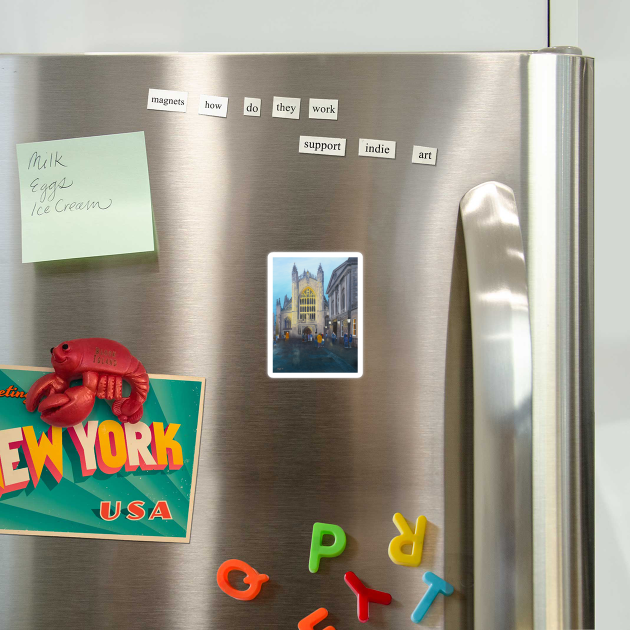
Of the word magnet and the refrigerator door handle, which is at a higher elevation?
the word magnet

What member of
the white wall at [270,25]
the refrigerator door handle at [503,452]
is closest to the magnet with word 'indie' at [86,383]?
the refrigerator door handle at [503,452]

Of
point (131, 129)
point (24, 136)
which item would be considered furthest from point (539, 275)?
point (24, 136)

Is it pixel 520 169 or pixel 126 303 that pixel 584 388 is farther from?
pixel 126 303

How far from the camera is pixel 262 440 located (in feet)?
1.61

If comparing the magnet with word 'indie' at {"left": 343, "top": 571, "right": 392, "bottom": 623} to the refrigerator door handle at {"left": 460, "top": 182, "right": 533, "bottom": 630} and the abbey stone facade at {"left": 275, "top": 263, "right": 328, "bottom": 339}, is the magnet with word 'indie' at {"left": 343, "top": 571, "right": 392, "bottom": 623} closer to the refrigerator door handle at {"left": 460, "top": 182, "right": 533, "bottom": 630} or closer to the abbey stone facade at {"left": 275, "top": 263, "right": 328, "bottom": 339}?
A: the refrigerator door handle at {"left": 460, "top": 182, "right": 533, "bottom": 630}

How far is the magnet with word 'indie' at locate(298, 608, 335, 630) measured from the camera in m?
0.47

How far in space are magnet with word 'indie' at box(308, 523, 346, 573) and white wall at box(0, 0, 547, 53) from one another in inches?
26.3

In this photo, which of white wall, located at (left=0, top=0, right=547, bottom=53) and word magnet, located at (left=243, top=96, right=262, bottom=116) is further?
white wall, located at (left=0, top=0, right=547, bottom=53)

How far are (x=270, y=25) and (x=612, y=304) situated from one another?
671 millimetres

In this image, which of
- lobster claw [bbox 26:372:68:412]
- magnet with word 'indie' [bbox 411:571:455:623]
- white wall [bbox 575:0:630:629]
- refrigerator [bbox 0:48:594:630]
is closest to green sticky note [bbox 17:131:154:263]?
refrigerator [bbox 0:48:594:630]

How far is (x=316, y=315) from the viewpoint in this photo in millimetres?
495

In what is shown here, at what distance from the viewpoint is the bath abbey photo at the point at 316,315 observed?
491 millimetres

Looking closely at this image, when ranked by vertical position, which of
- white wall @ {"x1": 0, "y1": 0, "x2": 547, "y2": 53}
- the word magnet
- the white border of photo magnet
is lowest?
the white border of photo magnet

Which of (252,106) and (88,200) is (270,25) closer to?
(252,106)
